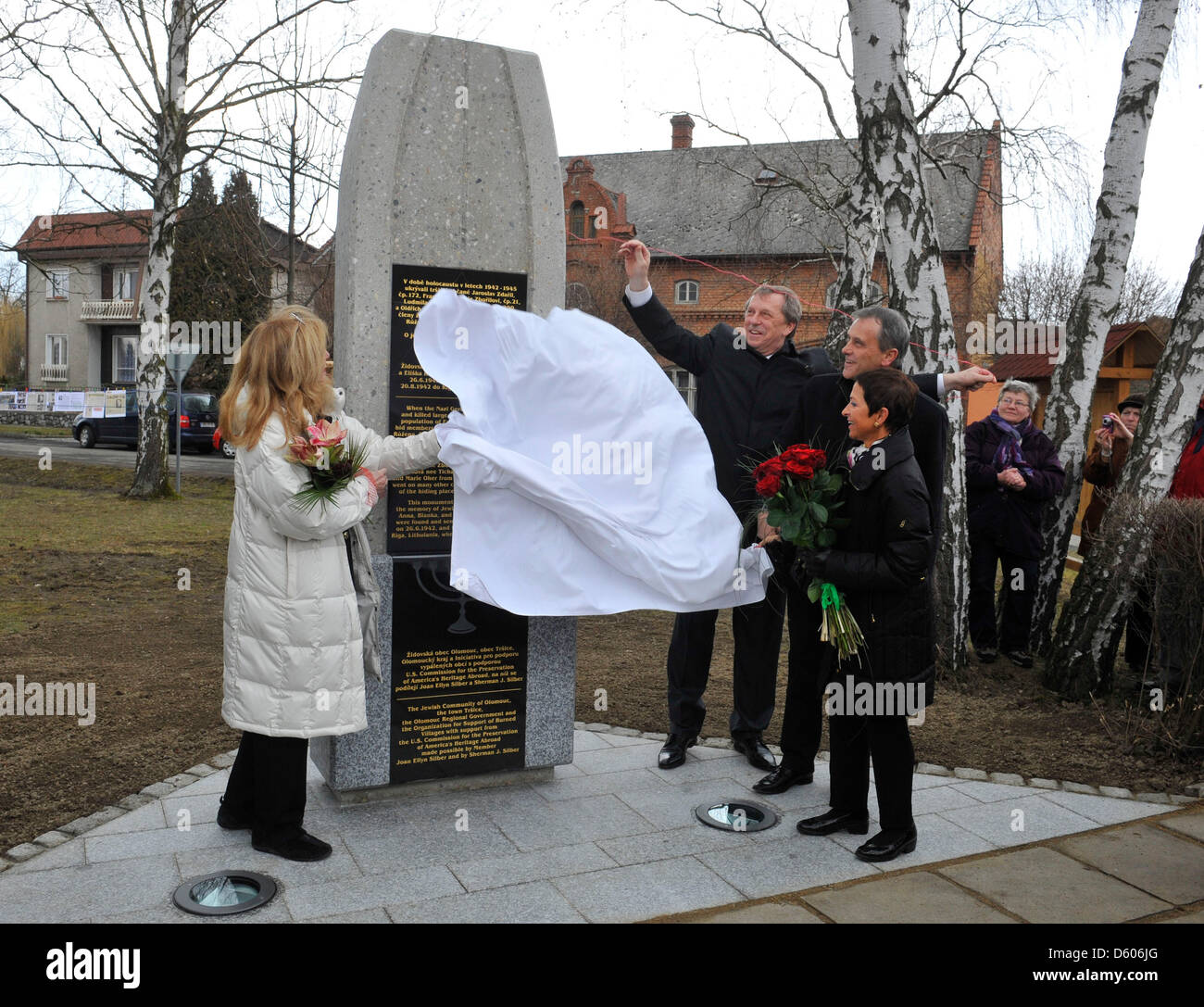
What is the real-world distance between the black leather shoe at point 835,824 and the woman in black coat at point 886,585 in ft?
0.75

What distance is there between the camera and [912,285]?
7617 mm

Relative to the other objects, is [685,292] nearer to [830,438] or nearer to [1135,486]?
[1135,486]

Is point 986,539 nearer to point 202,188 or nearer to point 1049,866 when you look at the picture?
point 1049,866

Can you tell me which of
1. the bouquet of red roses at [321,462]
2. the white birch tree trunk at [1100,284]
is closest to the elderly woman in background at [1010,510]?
the white birch tree trunk at [1100,284]

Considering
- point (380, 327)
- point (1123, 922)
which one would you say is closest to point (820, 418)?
point (380, 327)

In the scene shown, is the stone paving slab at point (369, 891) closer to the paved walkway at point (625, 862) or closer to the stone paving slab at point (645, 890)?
the paved walkway at point (625, 862)

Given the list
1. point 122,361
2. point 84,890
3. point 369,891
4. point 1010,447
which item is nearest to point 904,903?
point 369,891

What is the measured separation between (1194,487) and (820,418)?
141 inches

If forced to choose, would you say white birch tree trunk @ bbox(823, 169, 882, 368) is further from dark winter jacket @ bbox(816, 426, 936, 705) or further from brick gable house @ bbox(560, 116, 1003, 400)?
brick gable house @ bbox(560, 116, 1003, 400)

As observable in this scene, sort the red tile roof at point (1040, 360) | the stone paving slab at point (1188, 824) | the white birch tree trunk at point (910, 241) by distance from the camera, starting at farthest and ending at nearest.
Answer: the red tile roof at point (1040, 360), the white birch tree trunk at point (910, 241), the stone paving slab at point (1188, 824)

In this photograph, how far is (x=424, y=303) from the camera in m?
4.93

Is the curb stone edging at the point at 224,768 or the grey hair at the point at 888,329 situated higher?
the grey hair at the point at 888,329

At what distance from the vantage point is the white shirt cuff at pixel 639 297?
5227mm

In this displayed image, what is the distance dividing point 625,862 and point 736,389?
243cm
